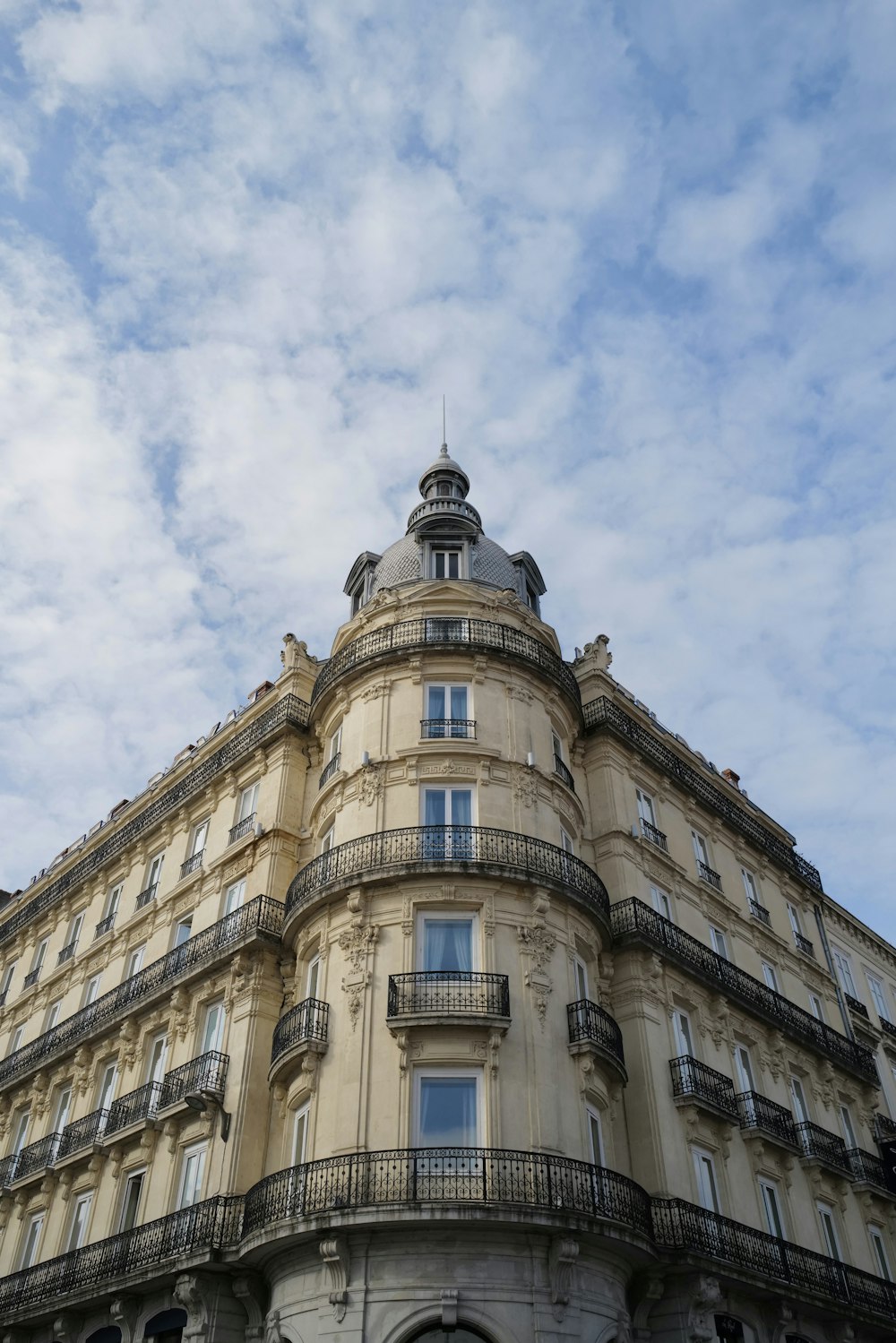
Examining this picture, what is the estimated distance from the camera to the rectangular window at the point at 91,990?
107 feet

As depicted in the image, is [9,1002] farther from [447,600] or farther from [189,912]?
[447,600]

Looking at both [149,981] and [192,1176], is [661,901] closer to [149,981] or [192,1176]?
[192,1176]

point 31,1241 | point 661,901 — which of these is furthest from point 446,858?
point 31,1241

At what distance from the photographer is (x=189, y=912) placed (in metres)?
30.0

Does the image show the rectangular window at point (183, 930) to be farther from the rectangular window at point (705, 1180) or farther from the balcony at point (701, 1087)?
the rectangular window at point (705, 1180)

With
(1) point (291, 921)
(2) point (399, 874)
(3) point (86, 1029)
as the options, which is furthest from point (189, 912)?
(2) point (399, 874)

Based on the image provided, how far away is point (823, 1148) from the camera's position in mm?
28016

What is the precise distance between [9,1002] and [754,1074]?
24.4m

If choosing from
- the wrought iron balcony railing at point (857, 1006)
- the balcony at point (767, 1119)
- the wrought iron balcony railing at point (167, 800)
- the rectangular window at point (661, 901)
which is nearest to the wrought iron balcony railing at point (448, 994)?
the rectangular window at point (661, 901)

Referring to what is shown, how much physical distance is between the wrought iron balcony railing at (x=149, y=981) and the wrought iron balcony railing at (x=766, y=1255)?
10.2 metres

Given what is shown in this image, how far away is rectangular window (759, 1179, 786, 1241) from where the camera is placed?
2523 centimetres

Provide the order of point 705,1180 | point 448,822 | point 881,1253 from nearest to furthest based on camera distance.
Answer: point 705,1180, point 448,822, point 881,1253

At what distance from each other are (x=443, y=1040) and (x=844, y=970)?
22862 mm

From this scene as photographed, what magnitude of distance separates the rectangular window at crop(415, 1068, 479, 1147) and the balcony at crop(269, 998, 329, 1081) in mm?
2290
